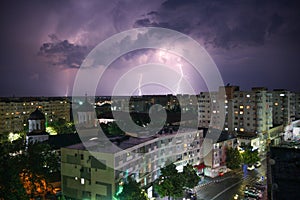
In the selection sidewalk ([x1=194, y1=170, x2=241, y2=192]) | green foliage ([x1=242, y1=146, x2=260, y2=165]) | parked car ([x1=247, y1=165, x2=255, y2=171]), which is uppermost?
green foliage ([x1=242, y1=146, x2=260, y2=165])

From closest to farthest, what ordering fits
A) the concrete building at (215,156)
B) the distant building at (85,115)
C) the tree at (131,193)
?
the tree at (131,193)
the concrete building at (215,156)
the distant building at (85,115)

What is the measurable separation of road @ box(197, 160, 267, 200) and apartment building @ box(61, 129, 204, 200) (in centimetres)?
425

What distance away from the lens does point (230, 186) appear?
69.5 ft

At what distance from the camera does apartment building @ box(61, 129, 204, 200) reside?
1508cm

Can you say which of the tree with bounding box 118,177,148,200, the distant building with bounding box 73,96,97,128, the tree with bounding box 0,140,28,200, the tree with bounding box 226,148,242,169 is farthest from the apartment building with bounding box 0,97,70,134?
the tree with bounding box 118,177,148,200

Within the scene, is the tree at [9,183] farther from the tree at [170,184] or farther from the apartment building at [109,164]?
the tree at [170,184]

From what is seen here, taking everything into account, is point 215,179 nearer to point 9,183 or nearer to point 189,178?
point 189,178

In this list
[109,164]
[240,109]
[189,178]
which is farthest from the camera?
[240,109]

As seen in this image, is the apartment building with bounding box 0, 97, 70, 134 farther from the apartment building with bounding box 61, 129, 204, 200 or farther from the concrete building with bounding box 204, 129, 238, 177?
the concrete building with bounding box 204, 129, 238, 177

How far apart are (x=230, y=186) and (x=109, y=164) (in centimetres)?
1203

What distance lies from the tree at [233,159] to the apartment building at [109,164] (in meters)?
7.96

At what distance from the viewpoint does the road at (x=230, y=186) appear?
1911cm

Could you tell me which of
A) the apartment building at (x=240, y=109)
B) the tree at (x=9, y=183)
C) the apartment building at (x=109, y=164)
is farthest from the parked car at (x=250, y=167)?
the tree at (x=9, y=183)

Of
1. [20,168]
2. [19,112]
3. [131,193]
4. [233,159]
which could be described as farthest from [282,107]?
[19,112]
